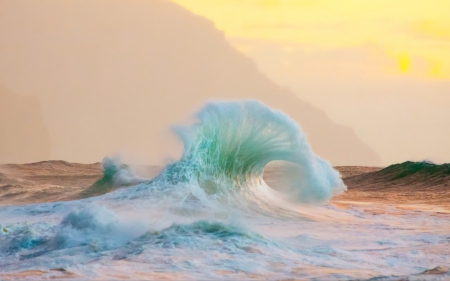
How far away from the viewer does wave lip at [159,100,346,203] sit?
14.9 metres

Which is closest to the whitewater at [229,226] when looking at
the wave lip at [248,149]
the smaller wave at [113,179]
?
the wave lip at [248,149]

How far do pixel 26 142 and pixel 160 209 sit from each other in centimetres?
12261

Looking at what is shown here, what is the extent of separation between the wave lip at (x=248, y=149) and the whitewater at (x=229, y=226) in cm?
2

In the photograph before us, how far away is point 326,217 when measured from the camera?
13125 mm

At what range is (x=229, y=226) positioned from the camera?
9375mm

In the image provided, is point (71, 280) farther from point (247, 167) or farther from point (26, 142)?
point (26, 142)

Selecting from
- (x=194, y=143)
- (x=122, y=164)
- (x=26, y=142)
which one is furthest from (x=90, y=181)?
(x=26, y=142)

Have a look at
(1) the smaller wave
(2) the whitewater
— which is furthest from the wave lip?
(1) the smaller wave

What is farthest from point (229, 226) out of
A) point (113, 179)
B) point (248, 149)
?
point (113, 179)

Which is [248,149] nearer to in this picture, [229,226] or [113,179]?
[229,226]

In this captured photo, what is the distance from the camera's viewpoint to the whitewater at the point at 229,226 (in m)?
7.62

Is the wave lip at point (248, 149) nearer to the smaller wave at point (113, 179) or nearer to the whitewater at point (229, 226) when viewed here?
the whitewater at point (229, 226)

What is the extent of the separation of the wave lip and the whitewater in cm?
2

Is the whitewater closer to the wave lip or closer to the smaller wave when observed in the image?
the wave lip
